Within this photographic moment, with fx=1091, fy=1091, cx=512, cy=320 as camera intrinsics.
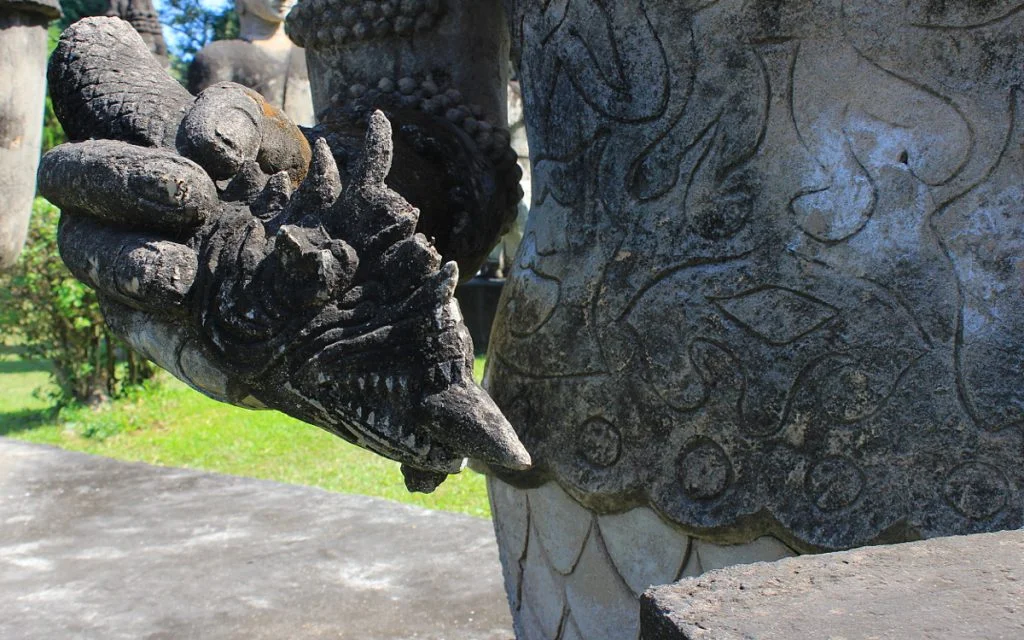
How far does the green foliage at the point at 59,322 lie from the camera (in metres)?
7.26

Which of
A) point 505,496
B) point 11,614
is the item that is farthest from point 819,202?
point 11,614

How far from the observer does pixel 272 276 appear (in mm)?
1153

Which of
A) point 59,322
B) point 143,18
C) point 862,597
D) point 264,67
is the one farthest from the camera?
point 143,18

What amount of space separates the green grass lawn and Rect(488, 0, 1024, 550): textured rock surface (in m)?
3.71

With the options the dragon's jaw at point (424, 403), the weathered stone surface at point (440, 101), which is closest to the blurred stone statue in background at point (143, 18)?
the weathered stone surface at point (440, 101)

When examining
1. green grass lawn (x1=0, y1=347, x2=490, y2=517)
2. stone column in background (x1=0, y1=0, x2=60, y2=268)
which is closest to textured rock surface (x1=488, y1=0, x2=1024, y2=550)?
stone column in background (x1=0, y1=0, x2=60, y2=268)

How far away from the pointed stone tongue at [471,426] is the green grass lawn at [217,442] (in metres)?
3.85

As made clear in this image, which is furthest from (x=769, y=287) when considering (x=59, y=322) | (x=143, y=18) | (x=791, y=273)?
(x=143, y=18)

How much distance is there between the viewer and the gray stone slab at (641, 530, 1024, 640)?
2.40 ft

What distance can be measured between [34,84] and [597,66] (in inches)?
143

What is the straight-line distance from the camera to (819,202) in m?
1.17

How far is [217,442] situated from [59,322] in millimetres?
1668

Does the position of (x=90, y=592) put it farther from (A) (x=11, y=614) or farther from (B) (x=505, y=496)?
(B) (x=505, y=496)

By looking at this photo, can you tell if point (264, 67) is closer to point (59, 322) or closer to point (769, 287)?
point (59, 322)
